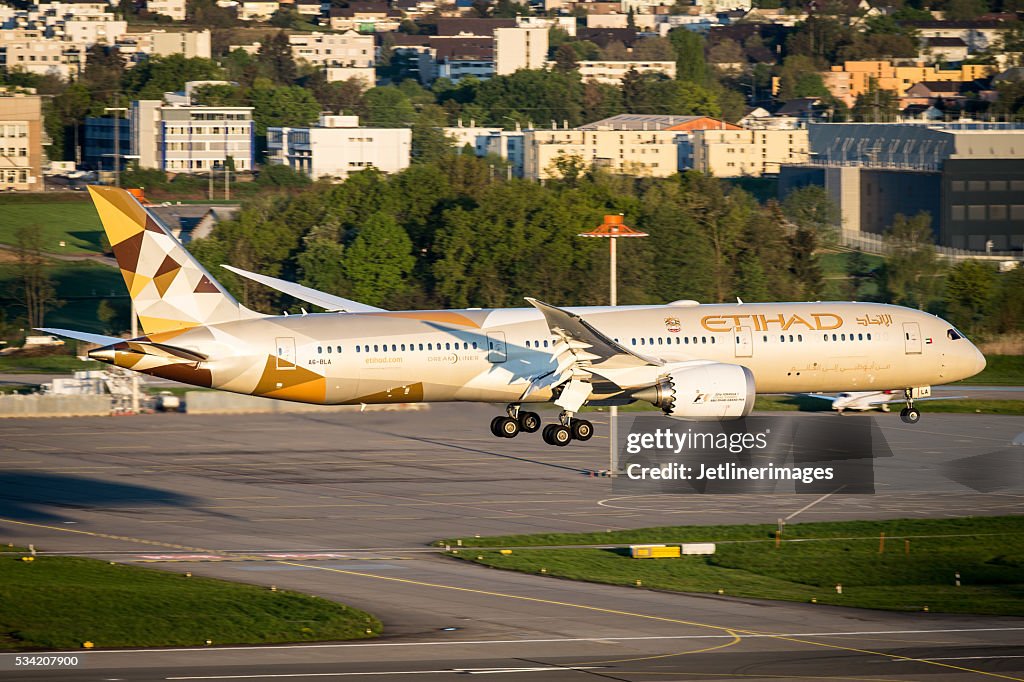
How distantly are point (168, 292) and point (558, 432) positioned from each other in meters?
16.5

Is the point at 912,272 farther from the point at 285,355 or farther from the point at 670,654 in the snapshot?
the point at 670,654

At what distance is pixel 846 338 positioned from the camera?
6366 centimetres

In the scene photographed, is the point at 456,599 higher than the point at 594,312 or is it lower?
lower

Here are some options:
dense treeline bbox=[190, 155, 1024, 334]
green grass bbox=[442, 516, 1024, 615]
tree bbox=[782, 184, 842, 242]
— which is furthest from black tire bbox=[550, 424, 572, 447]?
tree bbox=[782, 184, 842, 242]

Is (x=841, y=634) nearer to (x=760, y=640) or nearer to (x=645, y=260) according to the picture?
(x=760, y=640)

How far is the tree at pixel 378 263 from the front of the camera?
133 metres

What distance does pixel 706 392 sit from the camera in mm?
59500

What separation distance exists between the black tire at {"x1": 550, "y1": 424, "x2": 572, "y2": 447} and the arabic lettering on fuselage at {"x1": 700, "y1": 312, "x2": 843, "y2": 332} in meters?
7.06

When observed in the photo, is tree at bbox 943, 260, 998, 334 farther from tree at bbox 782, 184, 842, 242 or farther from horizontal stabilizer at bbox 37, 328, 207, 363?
horizontal stabilizer at bbox 37, 328, 207, 363

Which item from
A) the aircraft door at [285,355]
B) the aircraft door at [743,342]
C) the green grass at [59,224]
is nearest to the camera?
the aircraft door at [285,355]

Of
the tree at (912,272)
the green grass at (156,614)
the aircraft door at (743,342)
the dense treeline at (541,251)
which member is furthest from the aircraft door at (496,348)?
the tree at (912,272)

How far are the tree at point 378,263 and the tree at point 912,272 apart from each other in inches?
1683

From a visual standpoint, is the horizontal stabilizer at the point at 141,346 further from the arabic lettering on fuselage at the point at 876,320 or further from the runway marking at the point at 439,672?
the arabic lettering on fuselage at the point at 876,320

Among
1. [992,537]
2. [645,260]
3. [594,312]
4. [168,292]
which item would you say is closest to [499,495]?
[594,312]
